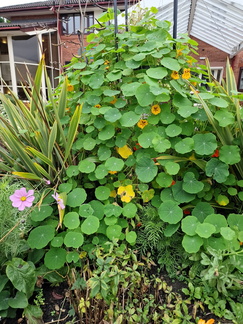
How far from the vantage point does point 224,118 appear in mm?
1251

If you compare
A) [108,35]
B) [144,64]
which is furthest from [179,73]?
[108,35]

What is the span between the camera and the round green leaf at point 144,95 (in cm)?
129

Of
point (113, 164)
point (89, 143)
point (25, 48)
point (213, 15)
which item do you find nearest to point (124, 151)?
point (113, 164)

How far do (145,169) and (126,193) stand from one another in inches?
7.1

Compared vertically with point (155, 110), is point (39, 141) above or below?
below

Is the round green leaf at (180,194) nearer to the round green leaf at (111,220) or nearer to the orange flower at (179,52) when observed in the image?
the round green leaf at (111,220)

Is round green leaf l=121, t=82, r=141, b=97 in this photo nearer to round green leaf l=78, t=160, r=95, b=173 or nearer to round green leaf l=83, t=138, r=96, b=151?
round green leaf l=83, t=138, r=96, b=151

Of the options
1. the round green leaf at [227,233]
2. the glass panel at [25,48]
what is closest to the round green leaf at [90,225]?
the round green leaf at [227,233]

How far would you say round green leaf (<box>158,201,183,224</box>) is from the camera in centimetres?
123

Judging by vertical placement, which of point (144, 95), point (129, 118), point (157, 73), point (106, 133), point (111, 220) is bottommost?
point (111, 220)

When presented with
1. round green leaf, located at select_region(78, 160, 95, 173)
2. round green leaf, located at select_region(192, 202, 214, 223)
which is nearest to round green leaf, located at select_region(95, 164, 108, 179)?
round green leaf, located at select_region(78, 160, 95, 173)

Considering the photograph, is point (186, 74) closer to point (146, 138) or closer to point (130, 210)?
point (146, 138)

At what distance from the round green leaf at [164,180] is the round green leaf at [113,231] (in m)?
Result: 0.34

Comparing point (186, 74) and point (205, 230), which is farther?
point (186, 74)
